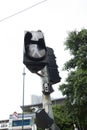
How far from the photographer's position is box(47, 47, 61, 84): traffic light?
509 centimetres

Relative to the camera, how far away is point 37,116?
4910mm

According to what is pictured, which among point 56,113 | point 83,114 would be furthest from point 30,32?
→ point 56,113

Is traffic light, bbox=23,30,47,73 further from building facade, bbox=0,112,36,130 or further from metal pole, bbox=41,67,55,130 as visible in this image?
building facade, bbox=0,112,36,130

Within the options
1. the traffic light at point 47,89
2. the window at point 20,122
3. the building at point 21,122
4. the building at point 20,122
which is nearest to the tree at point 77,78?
the traffic light at point 47,89

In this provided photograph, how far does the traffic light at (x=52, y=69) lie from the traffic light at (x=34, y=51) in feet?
1.13

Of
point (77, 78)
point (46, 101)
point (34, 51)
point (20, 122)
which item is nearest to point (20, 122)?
point (20, 122)

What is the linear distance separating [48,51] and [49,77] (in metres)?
0.38

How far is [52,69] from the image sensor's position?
5.15 metres

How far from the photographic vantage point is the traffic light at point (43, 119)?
4.88 meters

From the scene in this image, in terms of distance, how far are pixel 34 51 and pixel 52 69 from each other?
0.57 metres

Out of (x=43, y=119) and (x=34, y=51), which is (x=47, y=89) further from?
(x=34, y=51)

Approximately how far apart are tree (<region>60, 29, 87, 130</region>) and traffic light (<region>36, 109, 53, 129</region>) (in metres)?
19.2

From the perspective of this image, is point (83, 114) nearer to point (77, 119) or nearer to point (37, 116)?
point (77, 119)

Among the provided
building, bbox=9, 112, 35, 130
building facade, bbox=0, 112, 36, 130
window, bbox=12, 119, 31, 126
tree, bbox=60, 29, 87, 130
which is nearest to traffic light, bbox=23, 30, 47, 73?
tree, bbox=60, 29, 87, 130
